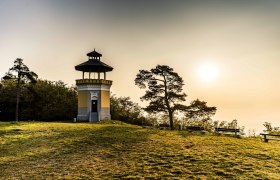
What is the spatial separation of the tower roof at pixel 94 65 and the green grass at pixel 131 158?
1617cm

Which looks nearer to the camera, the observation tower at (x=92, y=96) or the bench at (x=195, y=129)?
the bench at (x=195, y=129)

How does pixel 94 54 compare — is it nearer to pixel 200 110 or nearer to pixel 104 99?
pixel 104 99

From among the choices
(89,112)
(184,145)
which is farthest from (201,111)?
(89,112)

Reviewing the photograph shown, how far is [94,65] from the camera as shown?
36.0m

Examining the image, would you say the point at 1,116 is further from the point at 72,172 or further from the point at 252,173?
the point at 252,173

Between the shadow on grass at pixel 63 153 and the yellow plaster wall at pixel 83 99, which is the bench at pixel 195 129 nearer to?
the shadow on grass at pixel 63 153

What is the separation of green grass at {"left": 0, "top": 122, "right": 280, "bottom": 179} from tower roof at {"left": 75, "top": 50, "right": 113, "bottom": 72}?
1617cm

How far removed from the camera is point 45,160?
600 inches

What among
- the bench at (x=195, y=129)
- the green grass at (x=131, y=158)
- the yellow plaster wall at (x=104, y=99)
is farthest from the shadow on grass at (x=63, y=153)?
the yellow plaster wall at (x=104, y=99)

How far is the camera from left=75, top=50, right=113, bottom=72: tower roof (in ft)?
118

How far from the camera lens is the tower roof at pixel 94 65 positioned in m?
36.0

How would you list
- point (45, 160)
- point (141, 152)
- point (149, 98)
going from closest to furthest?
point (45, 160) → point (141, 152) → point (149, 98)

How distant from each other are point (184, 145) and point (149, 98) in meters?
13.6

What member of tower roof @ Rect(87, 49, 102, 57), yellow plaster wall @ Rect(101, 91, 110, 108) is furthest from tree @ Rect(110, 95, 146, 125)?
tower roof @ Rect(87, 49, 102, 57)
